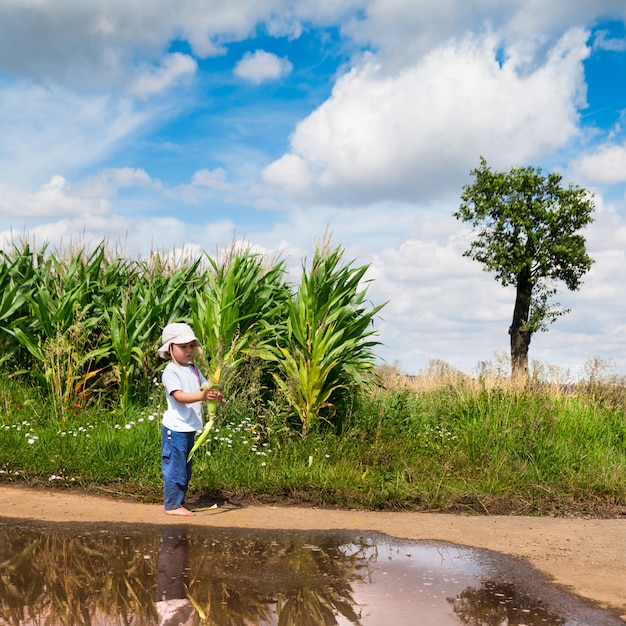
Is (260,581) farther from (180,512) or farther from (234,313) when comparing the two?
(234,313)

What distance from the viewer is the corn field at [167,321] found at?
1043 centimetres

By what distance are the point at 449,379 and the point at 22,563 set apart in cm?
1054

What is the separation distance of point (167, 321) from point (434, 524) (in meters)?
6.57

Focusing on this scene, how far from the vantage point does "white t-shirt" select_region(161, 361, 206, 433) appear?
7.80 metres

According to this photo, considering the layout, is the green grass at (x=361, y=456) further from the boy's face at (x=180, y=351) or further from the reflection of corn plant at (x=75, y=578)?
the reflection of corn plant at (x=75, y=578)

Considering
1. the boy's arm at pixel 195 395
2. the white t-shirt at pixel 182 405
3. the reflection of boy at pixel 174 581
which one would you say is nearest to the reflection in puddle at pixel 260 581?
the reflection of boy at pixel 174 581

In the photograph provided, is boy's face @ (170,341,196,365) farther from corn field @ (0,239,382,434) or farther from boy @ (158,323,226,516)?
corn field @ (0,239,382,434)

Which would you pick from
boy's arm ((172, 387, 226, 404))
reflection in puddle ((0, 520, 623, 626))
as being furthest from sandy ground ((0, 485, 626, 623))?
boy's arm ((172, 387, 226, 404))

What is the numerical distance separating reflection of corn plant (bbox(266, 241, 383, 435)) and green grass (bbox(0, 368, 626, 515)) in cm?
47

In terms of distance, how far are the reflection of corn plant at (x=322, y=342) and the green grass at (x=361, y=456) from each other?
47 cm

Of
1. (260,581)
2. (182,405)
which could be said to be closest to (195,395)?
(182,405)

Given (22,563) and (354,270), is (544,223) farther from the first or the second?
(22,563)

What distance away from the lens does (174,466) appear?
7.88 m

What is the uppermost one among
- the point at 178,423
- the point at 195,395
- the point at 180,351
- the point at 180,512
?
the point at 180,351
